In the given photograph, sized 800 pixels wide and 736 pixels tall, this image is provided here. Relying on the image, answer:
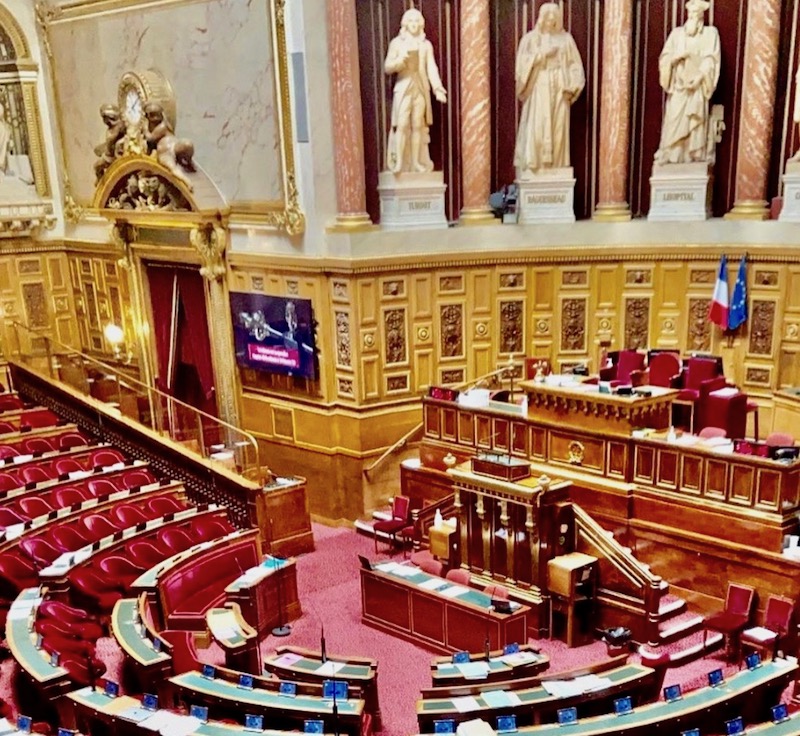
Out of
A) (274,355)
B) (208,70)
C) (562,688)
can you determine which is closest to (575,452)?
(562,688)

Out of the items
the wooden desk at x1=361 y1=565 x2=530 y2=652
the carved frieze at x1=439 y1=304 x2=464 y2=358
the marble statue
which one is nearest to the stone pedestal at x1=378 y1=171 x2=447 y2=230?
the carved frieze at x1=439 y1=304 x2=464 y2=358

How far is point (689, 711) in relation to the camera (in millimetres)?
6020

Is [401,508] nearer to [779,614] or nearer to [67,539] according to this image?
[67,539]

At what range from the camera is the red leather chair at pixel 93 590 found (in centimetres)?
825

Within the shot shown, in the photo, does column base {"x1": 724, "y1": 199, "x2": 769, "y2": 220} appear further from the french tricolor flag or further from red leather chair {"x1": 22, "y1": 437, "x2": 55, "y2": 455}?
red leather chair {"x1": 22, "y1": 437, "x2": 55, "y2": 455}

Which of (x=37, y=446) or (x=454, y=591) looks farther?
(x=37, y=446)

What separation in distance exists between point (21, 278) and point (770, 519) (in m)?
12.4

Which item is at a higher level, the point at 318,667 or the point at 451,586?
the point at 318,667

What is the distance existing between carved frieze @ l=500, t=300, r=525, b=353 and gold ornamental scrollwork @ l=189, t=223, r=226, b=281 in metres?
4.09

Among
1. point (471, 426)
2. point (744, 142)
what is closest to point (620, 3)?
point (744, 142)

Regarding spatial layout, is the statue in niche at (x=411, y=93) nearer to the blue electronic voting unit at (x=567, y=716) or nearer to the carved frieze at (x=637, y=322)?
the carved frieze at (x=637, y=322)

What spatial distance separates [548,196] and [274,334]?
4305mm

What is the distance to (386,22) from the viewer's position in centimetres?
1168

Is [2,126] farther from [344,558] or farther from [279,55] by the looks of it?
[344,558]
